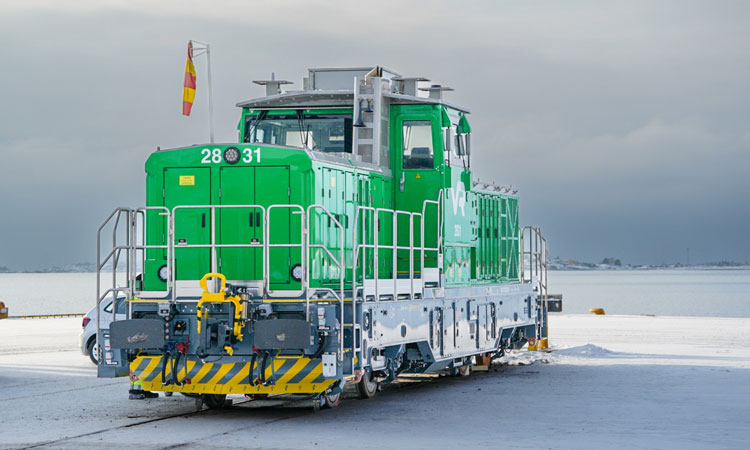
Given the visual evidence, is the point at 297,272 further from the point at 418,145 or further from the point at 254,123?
the point at 418,145

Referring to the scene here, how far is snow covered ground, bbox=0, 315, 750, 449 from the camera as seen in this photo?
11.6 metres

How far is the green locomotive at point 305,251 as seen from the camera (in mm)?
12797

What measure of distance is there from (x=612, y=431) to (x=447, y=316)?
4.57 metres

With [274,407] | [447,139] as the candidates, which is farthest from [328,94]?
[274,407]

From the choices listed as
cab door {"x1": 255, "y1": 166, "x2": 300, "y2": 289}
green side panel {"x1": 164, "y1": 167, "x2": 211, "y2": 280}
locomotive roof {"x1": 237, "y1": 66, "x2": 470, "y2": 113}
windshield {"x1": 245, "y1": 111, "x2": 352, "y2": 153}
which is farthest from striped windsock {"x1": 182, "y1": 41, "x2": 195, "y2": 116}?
cab door {"x1": 255, "y1": 166, "x2": 300, "y2": 289}

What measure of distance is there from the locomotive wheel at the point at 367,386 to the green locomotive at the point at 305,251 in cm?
2

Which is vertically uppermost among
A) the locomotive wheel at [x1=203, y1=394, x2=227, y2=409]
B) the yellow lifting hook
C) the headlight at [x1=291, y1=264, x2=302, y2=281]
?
the headlight at [x1=291, y1=264, x2=302, y2=281]

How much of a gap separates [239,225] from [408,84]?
13.7 feet

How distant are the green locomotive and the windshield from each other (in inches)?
0.8

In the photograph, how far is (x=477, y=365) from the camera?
19.9 metres

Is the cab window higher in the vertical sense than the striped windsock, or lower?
lower

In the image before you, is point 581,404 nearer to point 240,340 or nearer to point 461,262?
point 461,262

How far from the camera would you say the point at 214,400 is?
1427 centimetres

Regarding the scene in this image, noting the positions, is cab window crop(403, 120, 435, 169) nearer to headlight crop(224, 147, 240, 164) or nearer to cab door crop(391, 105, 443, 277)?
cab door crop(391, 105, 443, 277)
